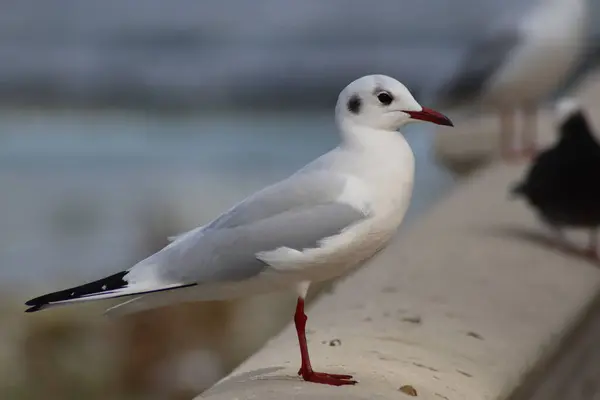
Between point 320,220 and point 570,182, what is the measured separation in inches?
40.8

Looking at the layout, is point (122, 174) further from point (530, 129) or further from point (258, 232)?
point (258, 232)

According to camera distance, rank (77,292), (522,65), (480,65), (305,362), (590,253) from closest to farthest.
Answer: (77,292) < (305,362) < (590,253) < (522,65) < (480,65)

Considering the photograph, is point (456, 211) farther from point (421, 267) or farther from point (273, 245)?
point (273, 245)

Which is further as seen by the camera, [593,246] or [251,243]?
[593,246]

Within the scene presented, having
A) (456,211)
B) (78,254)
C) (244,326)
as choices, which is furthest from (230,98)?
(456,211)

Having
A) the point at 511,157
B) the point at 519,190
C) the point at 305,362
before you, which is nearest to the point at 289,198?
the point at 305,362

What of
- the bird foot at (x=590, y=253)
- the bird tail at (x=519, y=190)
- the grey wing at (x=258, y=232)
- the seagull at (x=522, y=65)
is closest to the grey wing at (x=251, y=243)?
the grey wing at (x=258, y=232)

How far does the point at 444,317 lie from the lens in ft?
4.05

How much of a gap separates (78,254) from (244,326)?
0.74 m

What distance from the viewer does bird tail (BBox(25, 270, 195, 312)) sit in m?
0.74

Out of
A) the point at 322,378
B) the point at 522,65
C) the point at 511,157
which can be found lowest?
the point at 322,378

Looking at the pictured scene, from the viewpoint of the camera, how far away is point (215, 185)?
339 cm

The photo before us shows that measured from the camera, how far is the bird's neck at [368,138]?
84cm

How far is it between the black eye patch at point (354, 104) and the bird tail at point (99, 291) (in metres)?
0.19
